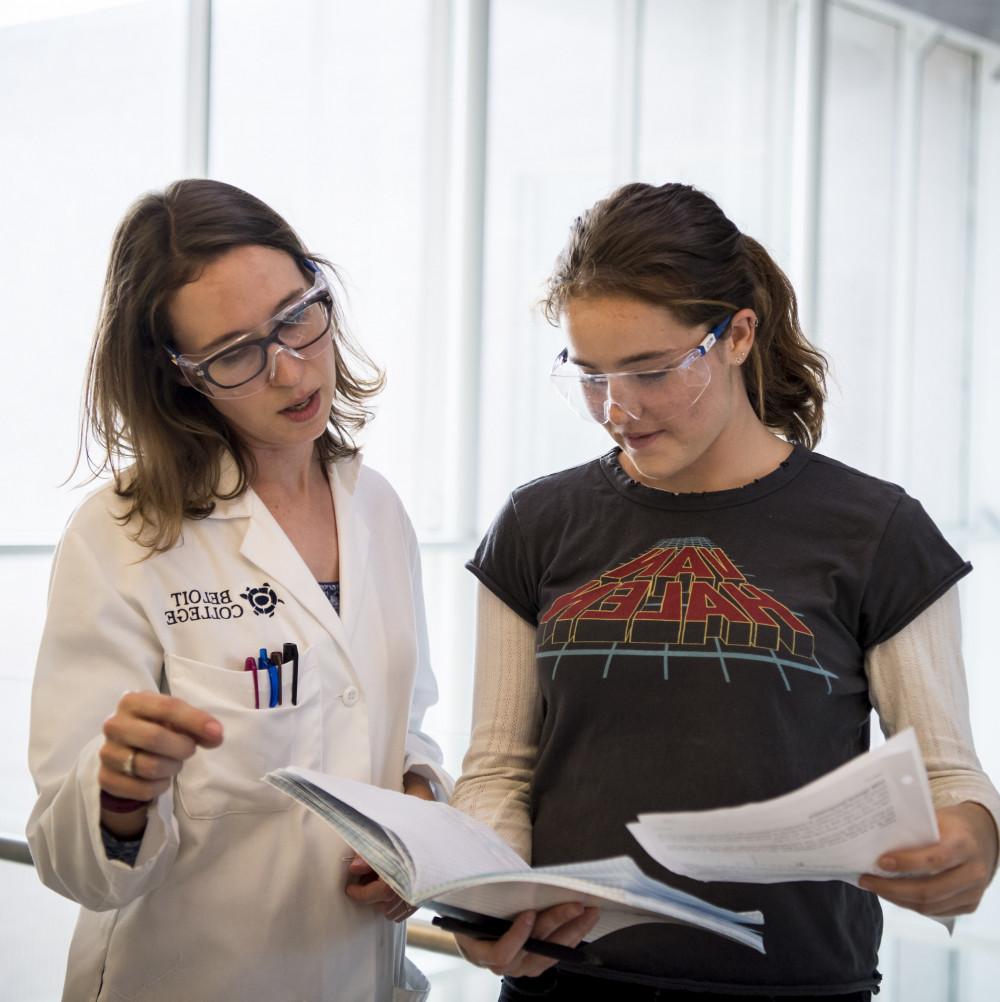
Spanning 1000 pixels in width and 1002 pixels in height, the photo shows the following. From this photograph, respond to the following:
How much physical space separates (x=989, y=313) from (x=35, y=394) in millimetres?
6168

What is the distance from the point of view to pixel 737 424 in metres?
1.49

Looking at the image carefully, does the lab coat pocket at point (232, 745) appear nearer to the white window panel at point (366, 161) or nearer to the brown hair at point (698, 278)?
the brown hair at point (698, 278)

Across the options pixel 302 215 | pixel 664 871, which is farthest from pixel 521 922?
pixel 302 215

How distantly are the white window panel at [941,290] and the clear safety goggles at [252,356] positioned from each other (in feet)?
21.0

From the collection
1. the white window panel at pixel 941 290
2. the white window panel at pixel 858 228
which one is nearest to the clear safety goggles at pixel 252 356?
the white window panel at pixel 858 228

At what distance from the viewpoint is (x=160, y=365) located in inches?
63.2

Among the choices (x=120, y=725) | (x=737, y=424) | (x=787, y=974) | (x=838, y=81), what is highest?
(x=838, y=81)

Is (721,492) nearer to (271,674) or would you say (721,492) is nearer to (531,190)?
(271,674)

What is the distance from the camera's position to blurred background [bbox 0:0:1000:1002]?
3.43 meters

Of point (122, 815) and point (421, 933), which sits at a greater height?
point (122, 815)

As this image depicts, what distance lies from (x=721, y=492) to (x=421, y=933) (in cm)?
70

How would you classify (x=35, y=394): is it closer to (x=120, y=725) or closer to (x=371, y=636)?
(x=371, y=636)

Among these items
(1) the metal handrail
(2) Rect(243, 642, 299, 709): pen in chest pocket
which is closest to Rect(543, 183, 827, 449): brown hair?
(2) Rect(243, 642, 299, 709): pen in chest pocket

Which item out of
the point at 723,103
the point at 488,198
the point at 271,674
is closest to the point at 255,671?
the point at 271,674
